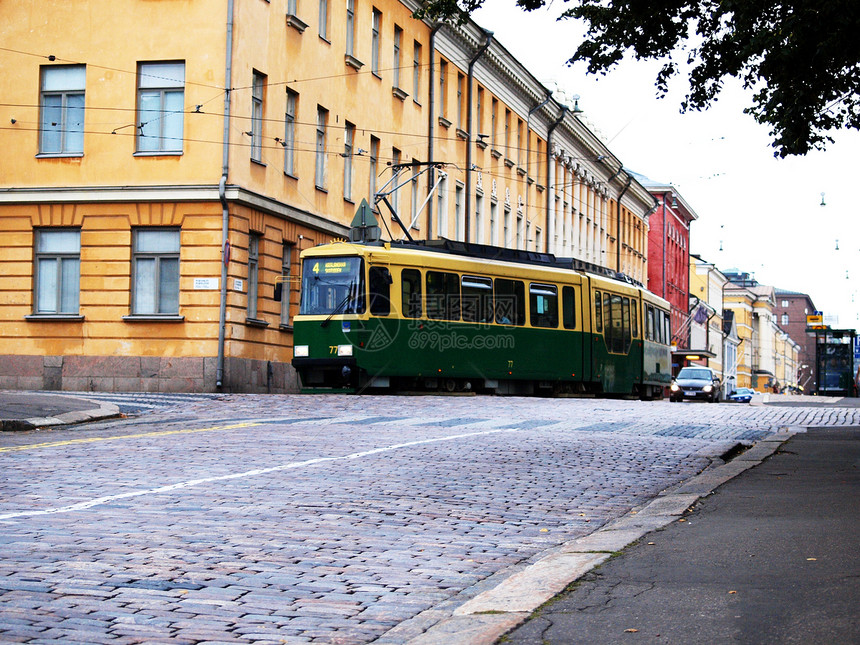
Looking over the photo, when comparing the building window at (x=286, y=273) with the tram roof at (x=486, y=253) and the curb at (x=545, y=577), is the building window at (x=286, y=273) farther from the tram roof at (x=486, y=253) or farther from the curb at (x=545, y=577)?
the curb at (x=545, y=577)

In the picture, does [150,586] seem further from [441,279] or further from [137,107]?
[137,107]

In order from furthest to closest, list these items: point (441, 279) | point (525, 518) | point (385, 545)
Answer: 1. point (441, 279)
2. point (525, 518)
3. point (385, 545)

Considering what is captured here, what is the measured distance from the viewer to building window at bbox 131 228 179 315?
1146 inches

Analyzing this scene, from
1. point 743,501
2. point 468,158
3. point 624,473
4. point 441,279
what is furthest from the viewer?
point 468,158

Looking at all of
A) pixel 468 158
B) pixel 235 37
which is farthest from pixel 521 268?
pixel 468 158

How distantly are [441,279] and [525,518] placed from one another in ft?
61.8

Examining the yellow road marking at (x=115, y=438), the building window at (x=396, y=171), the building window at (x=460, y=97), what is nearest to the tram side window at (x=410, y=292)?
the yellow road marking at (x=115, y=438)

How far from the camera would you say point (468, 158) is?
46.4 m

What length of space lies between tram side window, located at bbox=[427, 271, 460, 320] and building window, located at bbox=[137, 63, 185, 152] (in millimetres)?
7009

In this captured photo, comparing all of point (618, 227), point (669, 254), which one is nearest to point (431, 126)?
point (618, 227)

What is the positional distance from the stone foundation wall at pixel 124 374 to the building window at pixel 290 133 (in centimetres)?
563

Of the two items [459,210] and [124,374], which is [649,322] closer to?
[459,210]

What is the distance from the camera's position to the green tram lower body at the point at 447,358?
2656cm

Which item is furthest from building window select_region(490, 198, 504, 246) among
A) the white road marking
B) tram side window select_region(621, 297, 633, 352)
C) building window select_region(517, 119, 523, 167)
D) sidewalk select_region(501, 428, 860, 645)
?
sidewalk select_region(501, 428, 860, 645)
